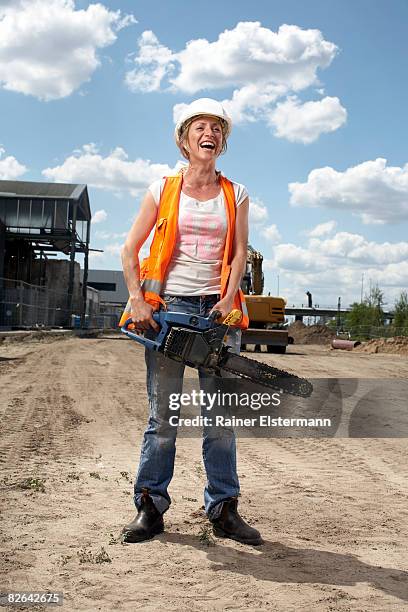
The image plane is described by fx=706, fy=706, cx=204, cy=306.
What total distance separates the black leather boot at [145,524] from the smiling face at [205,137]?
1889 mm

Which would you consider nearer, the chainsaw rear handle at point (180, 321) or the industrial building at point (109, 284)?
the chainsaw rear handle at point (180, 321)

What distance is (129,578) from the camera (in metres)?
3.25

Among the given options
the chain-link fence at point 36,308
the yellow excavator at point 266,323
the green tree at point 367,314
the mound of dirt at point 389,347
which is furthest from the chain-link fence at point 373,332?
the yellow excavator at point 266,323

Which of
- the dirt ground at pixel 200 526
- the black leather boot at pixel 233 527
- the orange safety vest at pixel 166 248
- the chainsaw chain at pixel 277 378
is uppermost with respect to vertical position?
the orange safety vest at pixel 166 248

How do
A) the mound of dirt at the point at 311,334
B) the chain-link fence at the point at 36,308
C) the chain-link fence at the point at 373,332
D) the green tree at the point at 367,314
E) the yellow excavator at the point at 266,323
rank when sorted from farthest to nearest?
the green tree at the point at 367,314 < the chain-link fence at the point at 373,332 < the mound of dirt at the point at 311,334 < the chain-link fence at the point at 36,308 < the yellow excavator at the point at 266,323

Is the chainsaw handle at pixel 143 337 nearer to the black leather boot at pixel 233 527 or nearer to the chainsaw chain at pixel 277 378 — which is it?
the chainsaw chain at pixel 277 378

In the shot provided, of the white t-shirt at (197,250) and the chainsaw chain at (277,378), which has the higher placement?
the white t-shirt at (197,250)

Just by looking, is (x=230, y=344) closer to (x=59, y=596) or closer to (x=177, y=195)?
(x=177, y=195)

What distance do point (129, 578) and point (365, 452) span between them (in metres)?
4.01

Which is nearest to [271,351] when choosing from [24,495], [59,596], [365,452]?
[365,452]

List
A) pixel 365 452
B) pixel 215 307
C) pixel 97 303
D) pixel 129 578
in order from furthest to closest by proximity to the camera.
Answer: pixel 97 303 < pixel 365 452 < pixel 215 307 < pixel 129 578

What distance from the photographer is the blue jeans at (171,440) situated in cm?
387

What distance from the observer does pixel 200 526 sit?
13.5ft

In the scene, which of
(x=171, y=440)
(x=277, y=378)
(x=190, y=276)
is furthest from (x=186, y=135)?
(x=171, y=440)
